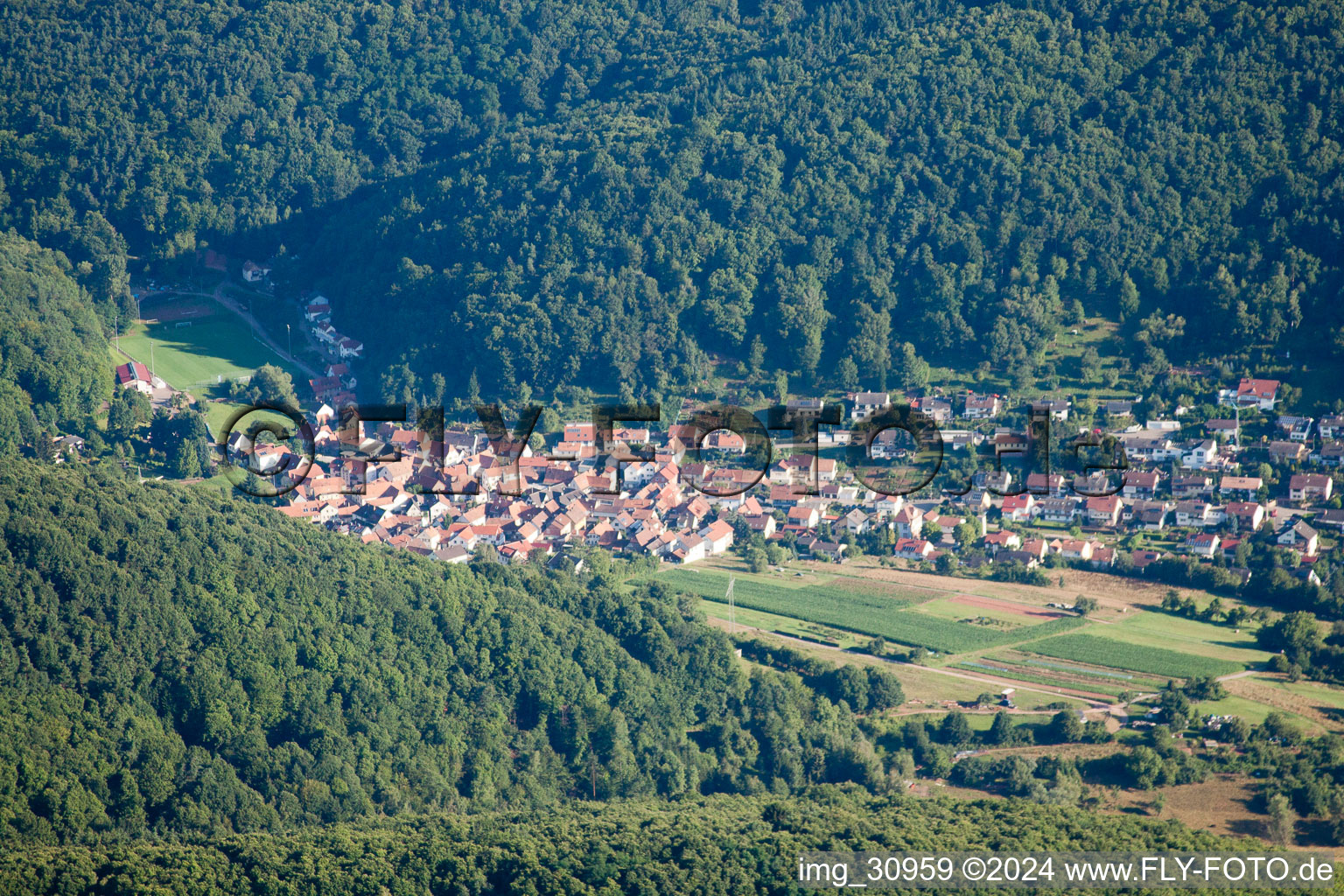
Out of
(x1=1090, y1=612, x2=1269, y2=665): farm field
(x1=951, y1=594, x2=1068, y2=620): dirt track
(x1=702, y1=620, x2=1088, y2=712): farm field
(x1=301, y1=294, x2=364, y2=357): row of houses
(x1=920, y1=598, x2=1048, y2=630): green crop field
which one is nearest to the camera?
(x1=702, y1=620, x2=1088, y2=712): farm field

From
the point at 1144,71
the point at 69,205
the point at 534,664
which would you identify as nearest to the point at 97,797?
the point at 534,664

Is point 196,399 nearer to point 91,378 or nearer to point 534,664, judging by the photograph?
point 91,378

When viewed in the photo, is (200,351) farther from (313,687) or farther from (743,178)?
(313,687)

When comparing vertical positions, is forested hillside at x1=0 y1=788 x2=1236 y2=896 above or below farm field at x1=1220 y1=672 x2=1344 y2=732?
below

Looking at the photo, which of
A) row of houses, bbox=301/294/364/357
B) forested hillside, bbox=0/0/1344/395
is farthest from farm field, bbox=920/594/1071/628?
row of houses, bbox=301/294/364/357

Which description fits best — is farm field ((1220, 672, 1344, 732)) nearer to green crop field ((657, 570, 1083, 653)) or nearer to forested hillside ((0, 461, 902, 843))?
green crop field ((657, 570, 1083, 653))

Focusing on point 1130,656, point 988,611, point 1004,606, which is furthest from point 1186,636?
point 988,611

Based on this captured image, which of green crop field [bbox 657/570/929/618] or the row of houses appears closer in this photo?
green crop field [bbox 657/570/929/618]

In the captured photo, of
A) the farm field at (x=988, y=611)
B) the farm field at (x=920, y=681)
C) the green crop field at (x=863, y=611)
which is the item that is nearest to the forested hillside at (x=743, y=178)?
the green crop field at (x=863, y=611)
